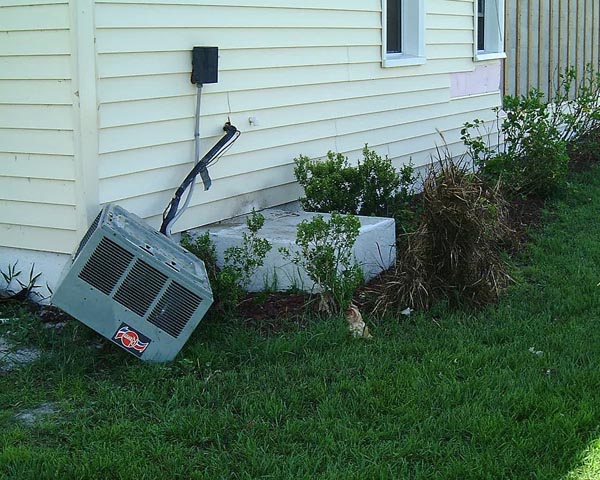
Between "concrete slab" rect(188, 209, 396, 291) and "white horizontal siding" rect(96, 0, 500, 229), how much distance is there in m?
0.25

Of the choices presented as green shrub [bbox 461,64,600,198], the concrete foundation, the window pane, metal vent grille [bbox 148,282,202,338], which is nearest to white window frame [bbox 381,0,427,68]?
the window pane

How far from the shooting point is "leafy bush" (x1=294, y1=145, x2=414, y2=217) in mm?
7004

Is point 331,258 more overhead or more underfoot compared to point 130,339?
more overhead

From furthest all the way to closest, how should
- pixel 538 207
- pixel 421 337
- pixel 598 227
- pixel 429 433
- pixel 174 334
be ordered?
pixel 538 207 → pixel 598 227 → pixel 421 337 → pixel 174 334 → pixel 429 433

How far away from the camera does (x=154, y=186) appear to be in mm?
5977

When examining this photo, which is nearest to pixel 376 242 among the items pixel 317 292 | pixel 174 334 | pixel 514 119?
pixel 317 292

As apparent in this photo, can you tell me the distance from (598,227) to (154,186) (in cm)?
391

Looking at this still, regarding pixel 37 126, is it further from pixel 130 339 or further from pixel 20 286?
pixel 130 339

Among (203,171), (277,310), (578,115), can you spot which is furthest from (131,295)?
(578,115)

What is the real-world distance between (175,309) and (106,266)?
42 cm

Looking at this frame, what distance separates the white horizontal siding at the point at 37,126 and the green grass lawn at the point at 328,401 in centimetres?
59

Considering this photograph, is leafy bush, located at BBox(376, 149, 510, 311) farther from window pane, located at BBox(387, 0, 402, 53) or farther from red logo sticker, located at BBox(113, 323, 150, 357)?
window pane, located at BBox(387, 0, 402, 53)

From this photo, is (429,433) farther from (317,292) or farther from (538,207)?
(538,207)

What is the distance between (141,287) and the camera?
484cm
